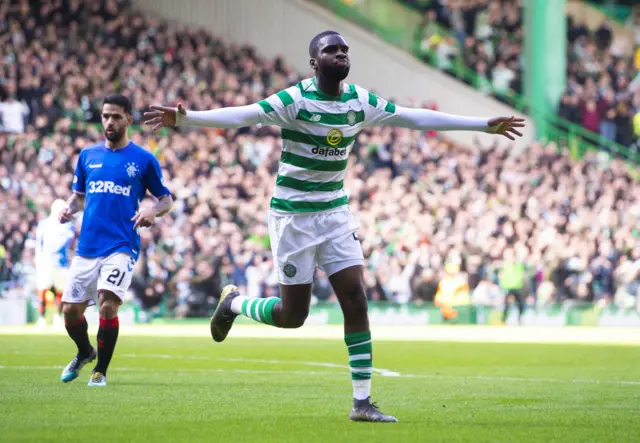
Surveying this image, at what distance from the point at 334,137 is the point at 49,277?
16.6 meters

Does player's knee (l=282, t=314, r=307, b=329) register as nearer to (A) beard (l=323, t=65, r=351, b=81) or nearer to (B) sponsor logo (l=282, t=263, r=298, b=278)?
(B) sponsor logo (l=282, t=263, r=298, b=278)

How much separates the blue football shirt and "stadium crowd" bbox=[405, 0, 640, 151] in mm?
27286

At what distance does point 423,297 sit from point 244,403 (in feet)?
70.1

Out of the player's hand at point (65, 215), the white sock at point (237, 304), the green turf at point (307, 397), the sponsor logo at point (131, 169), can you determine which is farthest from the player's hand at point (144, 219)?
the green turf at point (307, 397)

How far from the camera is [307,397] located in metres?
10.4

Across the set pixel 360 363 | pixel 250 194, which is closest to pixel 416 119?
pixel 360 363

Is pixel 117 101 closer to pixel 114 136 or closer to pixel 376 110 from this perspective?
pixel 114 136

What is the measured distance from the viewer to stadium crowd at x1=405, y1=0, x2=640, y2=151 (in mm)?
37156

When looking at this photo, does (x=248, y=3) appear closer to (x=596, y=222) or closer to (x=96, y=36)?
(x=96, y=36)

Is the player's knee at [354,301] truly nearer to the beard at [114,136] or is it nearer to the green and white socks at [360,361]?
the green and white socks at [360,361]

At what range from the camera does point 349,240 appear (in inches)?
350

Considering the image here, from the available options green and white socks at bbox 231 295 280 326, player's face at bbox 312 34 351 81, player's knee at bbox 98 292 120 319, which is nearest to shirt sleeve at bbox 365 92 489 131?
player's face at bbox 312 34 351 81

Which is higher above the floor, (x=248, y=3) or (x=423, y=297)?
(x=248, y=3)

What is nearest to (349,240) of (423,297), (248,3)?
(423,297)
